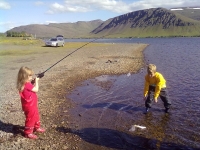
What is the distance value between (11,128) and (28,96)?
1654 mm

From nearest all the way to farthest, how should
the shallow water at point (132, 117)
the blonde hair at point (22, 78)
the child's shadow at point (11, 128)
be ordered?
the blonde hair at point (22, 78) → the shallow water at point (132, 117) → the child's shadow at point (11, 128)

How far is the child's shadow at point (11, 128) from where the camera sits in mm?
7171

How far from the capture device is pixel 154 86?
8.91 meters

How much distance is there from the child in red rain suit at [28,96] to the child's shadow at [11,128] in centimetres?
53

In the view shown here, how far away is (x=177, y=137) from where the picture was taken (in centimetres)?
708

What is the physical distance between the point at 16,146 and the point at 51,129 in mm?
1469

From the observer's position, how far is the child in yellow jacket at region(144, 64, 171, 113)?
8584mm

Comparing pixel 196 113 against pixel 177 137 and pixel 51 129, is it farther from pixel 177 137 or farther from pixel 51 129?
pixel 51 129

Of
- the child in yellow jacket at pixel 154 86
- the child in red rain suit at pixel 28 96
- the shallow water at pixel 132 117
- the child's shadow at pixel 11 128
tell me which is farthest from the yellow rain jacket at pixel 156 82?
the child's shadow at pixel 11 128

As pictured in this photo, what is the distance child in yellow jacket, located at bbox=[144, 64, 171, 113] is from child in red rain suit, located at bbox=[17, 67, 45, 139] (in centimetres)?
438

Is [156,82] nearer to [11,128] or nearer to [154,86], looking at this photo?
[154,86]

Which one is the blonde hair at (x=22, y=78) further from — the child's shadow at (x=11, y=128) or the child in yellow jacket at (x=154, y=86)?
the child in yellow jacket at (x=154, y=86)

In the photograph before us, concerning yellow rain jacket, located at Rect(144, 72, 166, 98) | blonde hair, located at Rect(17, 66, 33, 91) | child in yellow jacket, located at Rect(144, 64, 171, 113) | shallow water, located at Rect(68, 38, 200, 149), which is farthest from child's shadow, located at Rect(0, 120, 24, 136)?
yellow rain jacket, located at Rect(144, 72, 166, 98)

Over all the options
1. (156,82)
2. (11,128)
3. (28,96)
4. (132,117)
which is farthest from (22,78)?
(156,82)
